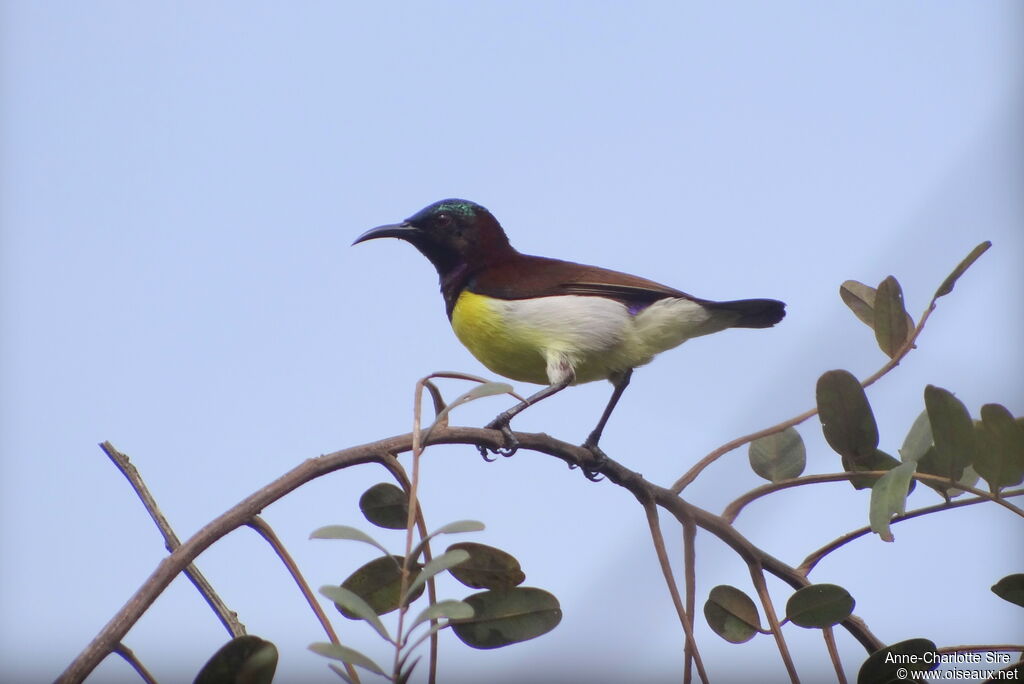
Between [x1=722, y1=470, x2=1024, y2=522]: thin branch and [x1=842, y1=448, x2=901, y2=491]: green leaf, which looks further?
[x1=842, y1=448, x2=901, y2=491]: green leaf

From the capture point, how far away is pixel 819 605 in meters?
→ 2.13

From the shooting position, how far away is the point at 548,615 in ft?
6.20

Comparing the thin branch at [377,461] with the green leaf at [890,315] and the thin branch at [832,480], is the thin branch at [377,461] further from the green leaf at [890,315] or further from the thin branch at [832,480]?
the green leaf at [890,315]

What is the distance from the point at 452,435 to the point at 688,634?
21.7 inches

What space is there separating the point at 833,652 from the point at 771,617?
14 centimetres

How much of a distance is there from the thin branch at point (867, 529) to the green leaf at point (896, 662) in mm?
220

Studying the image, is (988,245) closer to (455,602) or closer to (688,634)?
(688,634)

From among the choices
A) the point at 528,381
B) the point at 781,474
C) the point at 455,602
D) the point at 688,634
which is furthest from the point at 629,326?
the point at 455,602

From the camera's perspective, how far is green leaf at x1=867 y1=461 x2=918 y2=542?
199 centimetres

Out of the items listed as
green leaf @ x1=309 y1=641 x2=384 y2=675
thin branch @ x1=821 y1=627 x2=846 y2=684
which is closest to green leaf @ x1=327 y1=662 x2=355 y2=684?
green leaf @ x1=309 y1=641 x2=384 y2=675

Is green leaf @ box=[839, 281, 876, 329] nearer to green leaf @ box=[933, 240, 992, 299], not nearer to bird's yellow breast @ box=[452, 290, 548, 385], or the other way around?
green leaf @ box=[933, 240, 992, 299]

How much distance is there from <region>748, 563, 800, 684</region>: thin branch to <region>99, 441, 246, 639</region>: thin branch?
0.95 m

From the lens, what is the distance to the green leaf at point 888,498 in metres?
1.99

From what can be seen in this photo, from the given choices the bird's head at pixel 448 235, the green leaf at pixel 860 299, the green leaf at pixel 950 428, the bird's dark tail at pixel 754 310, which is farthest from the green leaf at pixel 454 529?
the bird's head at pixel 448 235
